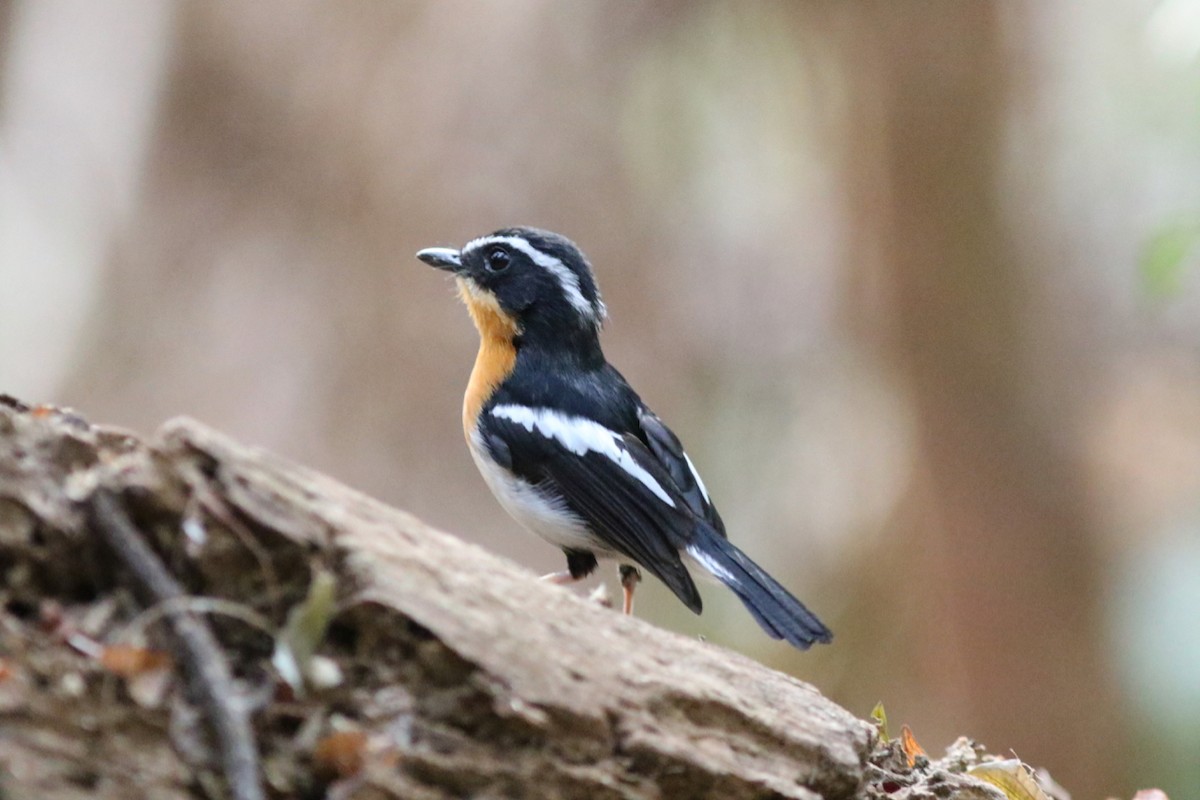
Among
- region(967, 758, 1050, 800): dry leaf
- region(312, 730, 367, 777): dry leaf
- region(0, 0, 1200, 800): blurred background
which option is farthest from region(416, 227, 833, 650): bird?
region(0, 0, 1200, 800): blurred background

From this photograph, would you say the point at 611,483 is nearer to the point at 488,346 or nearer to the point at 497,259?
the point at 488,346

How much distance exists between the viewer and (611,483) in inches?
147

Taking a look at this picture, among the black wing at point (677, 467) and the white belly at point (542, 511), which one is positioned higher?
the black wing at point (677, 467)

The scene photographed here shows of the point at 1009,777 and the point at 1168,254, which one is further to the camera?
the point at 1168,254

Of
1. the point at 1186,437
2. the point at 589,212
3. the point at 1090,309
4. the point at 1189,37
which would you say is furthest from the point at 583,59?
the point at 1189,37

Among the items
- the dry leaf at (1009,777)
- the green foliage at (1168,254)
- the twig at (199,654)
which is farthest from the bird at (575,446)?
the twig at (199,654)

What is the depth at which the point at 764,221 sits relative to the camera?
9.69 m

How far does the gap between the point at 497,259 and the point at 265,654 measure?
2778mm

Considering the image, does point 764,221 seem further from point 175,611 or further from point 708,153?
point 175,611

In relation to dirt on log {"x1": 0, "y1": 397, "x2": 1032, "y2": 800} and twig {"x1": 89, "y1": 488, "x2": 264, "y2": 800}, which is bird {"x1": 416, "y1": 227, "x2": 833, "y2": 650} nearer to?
dirt on log {"x1": 0, "y1": 397, "x2": 1032, "y2": 800}

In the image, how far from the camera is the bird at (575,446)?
3.57m

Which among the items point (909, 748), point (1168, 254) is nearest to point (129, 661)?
point (909, 748)

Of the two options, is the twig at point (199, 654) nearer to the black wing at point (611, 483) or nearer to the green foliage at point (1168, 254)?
the black wing at point (611, 483)

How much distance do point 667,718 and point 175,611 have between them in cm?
92
